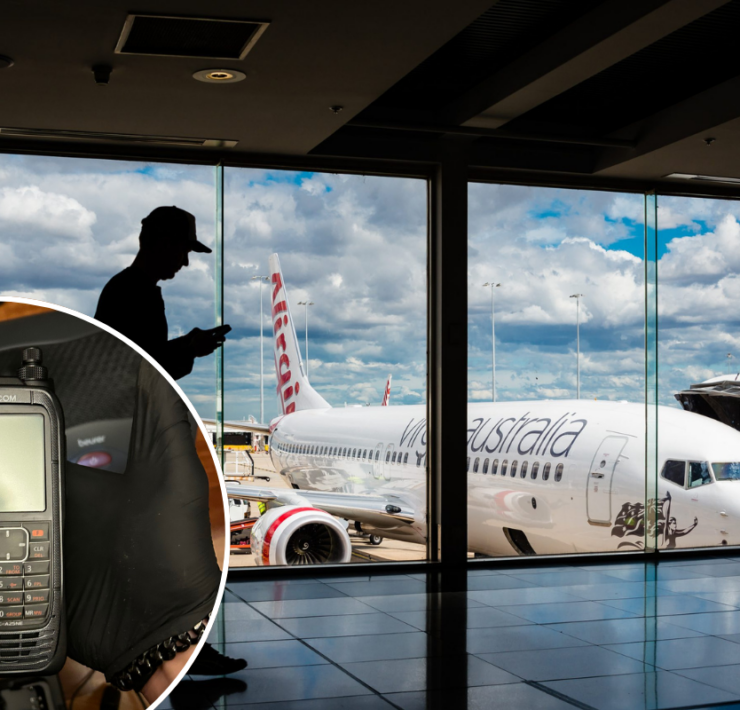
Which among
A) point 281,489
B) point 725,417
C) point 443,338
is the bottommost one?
point 281,489

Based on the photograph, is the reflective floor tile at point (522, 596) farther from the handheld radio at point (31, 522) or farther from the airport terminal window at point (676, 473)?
the handheld radio at point (31, 522)

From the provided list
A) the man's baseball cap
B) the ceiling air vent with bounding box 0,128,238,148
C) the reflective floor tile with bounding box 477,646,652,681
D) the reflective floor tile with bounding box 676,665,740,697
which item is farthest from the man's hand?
the ceiling air vent with bounding box 0,128,238,148

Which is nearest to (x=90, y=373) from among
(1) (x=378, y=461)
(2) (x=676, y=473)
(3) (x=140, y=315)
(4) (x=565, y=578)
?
(3) (x=140, y=315)

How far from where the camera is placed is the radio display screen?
38cm

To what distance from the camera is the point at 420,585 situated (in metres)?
4.97

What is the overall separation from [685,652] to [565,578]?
66.8 inches

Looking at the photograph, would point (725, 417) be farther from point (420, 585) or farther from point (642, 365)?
point (420, 585)

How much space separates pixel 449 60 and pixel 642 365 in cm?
264

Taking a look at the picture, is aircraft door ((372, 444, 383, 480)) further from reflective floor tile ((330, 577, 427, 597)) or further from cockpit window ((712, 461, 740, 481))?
cockpit window ((712, 461, 740, 481))

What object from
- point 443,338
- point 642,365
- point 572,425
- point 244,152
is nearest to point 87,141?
point 244,152

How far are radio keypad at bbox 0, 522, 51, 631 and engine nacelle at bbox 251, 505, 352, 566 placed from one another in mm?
5226

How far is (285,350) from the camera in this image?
234 inches

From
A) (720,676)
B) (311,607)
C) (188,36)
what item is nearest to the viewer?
(720,676)

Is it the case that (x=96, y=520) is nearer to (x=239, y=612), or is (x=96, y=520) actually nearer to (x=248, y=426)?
(x=239, y=612)
